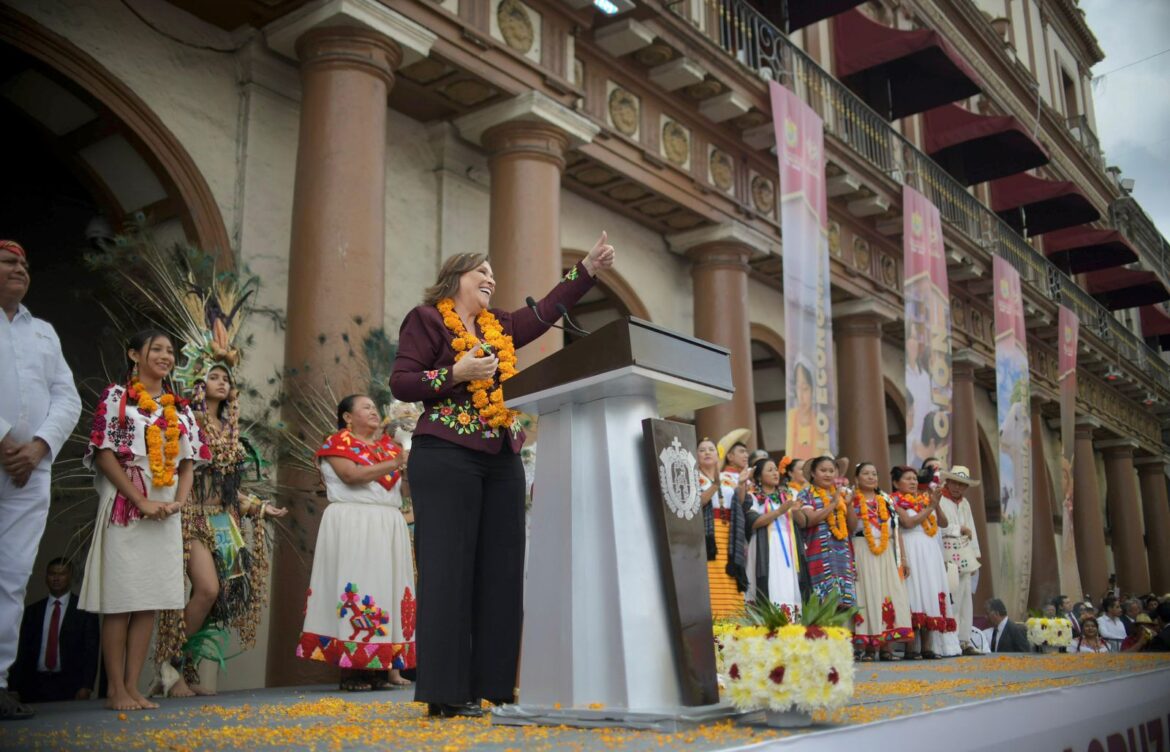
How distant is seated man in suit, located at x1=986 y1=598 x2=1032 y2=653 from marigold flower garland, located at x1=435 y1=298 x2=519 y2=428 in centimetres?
906

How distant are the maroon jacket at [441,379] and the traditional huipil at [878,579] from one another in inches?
222

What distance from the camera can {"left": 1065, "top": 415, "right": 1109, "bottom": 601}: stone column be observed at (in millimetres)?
23297

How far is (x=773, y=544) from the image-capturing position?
7.93m

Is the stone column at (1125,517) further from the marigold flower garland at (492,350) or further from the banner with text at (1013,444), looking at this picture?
the marigold flower garland at (492,350)

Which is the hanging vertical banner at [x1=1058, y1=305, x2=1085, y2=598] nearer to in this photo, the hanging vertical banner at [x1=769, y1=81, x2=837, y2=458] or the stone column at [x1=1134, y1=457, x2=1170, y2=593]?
the hanging vertical banner at [x1=769, y1=81, x2=837, y2=458]

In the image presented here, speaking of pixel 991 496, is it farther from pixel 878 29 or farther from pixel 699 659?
pixel 699 659

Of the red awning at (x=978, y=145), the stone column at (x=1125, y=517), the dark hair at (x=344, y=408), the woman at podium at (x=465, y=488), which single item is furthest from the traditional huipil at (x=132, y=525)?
the stone column at (x=1125, y=517)

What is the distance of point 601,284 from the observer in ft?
38.5

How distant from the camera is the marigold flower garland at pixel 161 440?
4617 millimetres

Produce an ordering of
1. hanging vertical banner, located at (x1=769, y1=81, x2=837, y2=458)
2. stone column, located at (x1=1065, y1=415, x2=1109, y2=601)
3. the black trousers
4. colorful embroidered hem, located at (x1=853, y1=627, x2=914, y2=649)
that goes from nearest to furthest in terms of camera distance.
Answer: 1. the black trousers
2. colorful embroidered hem, located at (x1=853, y1=627, x2=914, y2=649)
3. hanging vertical banner, located at (x1=769, y1=81, x2=837, y2=458)
4. stone column, located at (x1=1065, y1=415, x2=1109, y2=601)

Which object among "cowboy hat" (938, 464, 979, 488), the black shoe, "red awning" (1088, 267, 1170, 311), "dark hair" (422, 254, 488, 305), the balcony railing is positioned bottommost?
Result: the black shoe

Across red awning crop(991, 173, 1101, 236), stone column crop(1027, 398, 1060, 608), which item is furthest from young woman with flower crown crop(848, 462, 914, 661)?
red awning crop(991, 173, 1101, 236)

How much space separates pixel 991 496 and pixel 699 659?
2019 cm

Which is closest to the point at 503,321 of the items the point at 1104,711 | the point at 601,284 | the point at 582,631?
the point at 582,631
